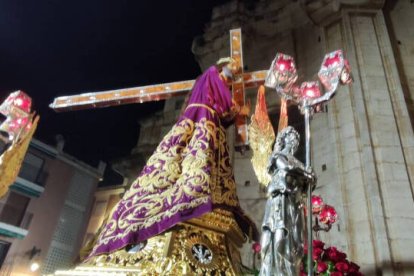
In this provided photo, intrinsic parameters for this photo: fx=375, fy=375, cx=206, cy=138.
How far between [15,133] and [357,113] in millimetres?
7258

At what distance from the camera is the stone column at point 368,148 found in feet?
22.0

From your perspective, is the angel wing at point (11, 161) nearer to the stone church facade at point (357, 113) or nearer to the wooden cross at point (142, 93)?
the wooden cross at point (142, 93)

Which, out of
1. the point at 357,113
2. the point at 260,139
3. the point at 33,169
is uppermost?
the point at 33,169

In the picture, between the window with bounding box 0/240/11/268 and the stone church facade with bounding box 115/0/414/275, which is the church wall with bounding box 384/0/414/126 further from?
the window with bounding box 0/240/11/268

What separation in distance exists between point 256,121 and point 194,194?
2473 millimetres

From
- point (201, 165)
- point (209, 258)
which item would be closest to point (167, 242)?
point (209, 258)

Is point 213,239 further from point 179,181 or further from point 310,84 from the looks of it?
point 310,84

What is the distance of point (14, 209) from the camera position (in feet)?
70.6

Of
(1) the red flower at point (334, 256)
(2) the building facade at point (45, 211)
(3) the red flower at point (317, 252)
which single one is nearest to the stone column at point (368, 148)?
(1) the red flower at point (334, 256)

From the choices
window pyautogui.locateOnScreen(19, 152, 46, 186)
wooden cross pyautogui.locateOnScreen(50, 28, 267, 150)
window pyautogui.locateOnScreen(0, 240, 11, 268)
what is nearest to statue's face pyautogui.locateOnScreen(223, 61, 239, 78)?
wooden cross pyautogui.locateOnScreen(50, 28, 267, 150)

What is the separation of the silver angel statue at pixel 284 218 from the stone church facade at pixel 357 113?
3571 millimetres

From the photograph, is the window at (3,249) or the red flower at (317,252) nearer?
the red flower at (317,252)

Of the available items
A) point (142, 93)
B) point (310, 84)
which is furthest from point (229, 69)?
point (142, 93)

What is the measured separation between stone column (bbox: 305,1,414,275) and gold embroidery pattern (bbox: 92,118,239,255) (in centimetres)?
361
